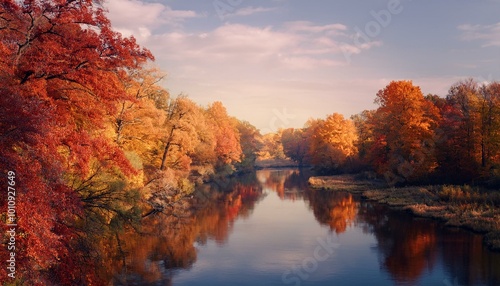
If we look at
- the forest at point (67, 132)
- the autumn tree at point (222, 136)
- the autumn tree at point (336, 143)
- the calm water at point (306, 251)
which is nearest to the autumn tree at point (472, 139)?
the forest at point (67, 132)

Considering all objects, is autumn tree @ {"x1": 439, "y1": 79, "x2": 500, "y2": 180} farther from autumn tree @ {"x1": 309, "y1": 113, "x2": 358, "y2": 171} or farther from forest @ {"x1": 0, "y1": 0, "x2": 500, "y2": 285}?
autumn tree @ {"x1": 309, "y1": 113, "x2": 358, "y2": 171}

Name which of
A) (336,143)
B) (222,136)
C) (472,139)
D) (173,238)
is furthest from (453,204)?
(222,136)

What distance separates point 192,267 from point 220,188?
46.8 metres

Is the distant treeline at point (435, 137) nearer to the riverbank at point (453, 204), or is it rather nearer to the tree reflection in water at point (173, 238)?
the riverbank at point (453, 204)

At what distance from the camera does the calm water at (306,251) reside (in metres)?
24.6

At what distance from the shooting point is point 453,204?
42938 millimetres

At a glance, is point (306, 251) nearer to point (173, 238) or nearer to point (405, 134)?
point (173, 238)

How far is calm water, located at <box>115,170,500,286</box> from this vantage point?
24609mm

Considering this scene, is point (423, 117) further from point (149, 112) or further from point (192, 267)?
point (192, 267)

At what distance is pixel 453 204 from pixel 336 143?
4317cm

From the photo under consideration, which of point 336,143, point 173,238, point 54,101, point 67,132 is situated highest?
point 336,143

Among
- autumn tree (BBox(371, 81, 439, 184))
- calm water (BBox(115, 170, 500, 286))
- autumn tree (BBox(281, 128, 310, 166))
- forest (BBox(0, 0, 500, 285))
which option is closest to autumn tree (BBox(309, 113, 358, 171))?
autumn tree (BBox(371, 81, 439, 184))

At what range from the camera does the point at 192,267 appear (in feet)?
88.6

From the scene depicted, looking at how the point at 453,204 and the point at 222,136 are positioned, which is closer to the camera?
the point at 453,204
